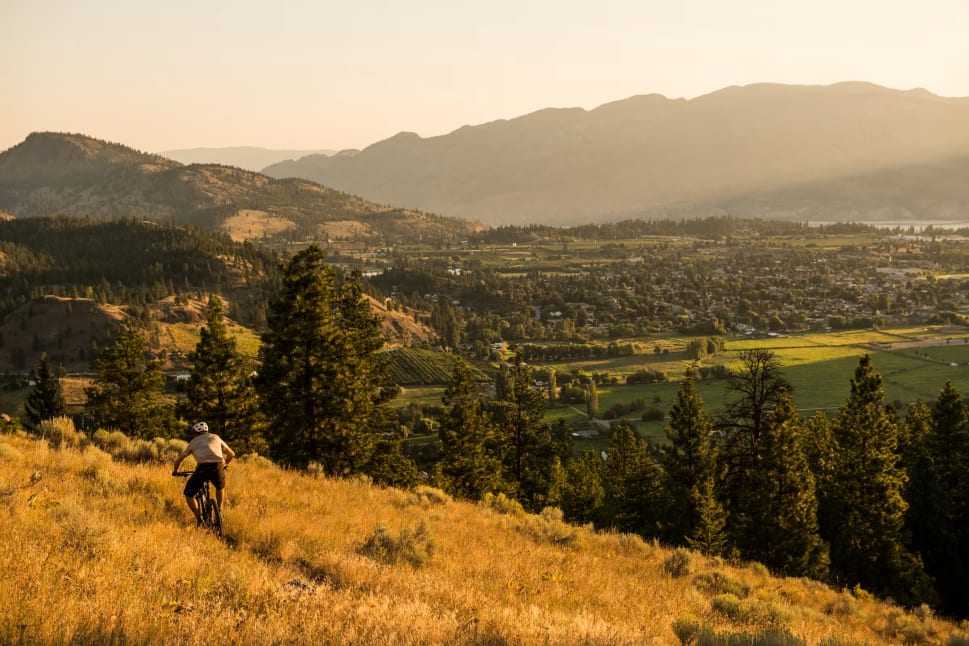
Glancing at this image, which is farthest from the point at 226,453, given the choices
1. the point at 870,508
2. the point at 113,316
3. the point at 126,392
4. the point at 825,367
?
the point at 113,316

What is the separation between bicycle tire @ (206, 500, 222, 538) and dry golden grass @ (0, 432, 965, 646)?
277mm

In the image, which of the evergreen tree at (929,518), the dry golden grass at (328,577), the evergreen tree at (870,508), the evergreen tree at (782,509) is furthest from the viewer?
the evergreen tree at (929,518)

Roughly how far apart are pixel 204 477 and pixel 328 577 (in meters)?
3.40

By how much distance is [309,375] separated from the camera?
33.8 m

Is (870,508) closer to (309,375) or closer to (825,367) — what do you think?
(309,375)

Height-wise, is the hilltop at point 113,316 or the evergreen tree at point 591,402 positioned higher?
the hilltop at point 113,316

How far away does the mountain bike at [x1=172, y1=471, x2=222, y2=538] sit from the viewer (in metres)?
12.3

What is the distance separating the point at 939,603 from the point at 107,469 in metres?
40.6

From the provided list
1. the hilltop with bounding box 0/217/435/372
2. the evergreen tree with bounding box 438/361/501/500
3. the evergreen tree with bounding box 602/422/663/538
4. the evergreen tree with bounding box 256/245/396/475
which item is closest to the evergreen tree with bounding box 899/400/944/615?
the evergreen tree with bounding box 602/422/663/538

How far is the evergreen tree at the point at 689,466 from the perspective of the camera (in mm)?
38094

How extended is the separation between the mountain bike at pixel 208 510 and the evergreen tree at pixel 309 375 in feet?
68.3

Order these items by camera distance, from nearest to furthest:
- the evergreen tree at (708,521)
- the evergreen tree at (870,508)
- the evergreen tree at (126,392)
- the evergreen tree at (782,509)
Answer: the evergreen tree at (782,509) → the evergreen tree at (870,508) → the evergreen tree at (708,521) → the evergreen tree at (126,392)

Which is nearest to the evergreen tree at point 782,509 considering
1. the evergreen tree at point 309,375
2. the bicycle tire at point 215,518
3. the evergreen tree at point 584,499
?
the evergreen tree at point 584,499

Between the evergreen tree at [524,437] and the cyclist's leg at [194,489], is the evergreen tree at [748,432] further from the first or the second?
the cyclist's leg at [194,489]
